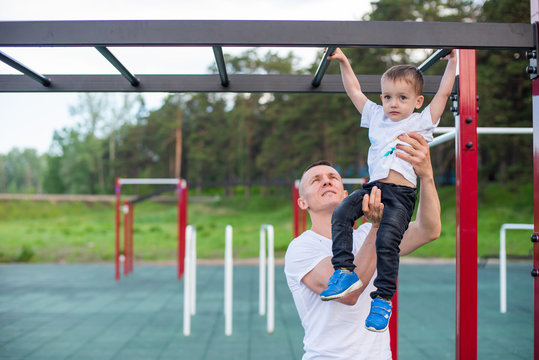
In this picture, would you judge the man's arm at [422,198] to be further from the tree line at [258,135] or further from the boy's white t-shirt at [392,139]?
the tree line at [258,135]

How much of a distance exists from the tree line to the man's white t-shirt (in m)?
12.7

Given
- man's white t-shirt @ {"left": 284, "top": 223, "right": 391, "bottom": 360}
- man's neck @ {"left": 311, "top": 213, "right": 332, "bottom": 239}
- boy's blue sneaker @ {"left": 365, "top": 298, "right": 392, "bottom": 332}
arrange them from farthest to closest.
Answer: man's neck @ {"left": 311, "top": 213, "right": 332, "bottom": 239} < man's white t-shirt @ {"left": 284, "top": 223, "right": 391, "bottom": 360} < boy's blue sneaker @ {"left": 365, "top": 298, "right": 392, "bottom": 332}

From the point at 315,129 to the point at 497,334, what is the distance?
1588cm

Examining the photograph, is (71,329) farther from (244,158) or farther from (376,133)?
(244,158)

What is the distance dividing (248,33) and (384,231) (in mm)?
812

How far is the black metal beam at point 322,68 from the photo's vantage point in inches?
67.9

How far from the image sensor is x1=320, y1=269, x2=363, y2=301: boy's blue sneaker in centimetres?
157

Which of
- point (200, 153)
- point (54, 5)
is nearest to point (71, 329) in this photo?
point (54, 5)

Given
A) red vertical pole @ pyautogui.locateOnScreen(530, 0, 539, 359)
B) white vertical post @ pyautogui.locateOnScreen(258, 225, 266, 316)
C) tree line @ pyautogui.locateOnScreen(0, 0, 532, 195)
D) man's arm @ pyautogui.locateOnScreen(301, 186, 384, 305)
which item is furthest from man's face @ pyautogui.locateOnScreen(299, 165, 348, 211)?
tree line @ pyautogui.locateOnScreen(0, 0, 532, 195)

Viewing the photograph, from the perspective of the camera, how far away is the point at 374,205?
5.42ft

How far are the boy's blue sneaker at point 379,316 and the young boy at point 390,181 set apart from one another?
18 mm

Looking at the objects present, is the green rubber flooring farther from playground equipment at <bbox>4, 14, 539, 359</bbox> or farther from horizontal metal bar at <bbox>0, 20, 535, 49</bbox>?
horizontal metal bar at <bbox>0, 20, 535, 49</bbox>

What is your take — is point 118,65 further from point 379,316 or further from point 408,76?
point 379,316

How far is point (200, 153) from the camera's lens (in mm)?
24672
